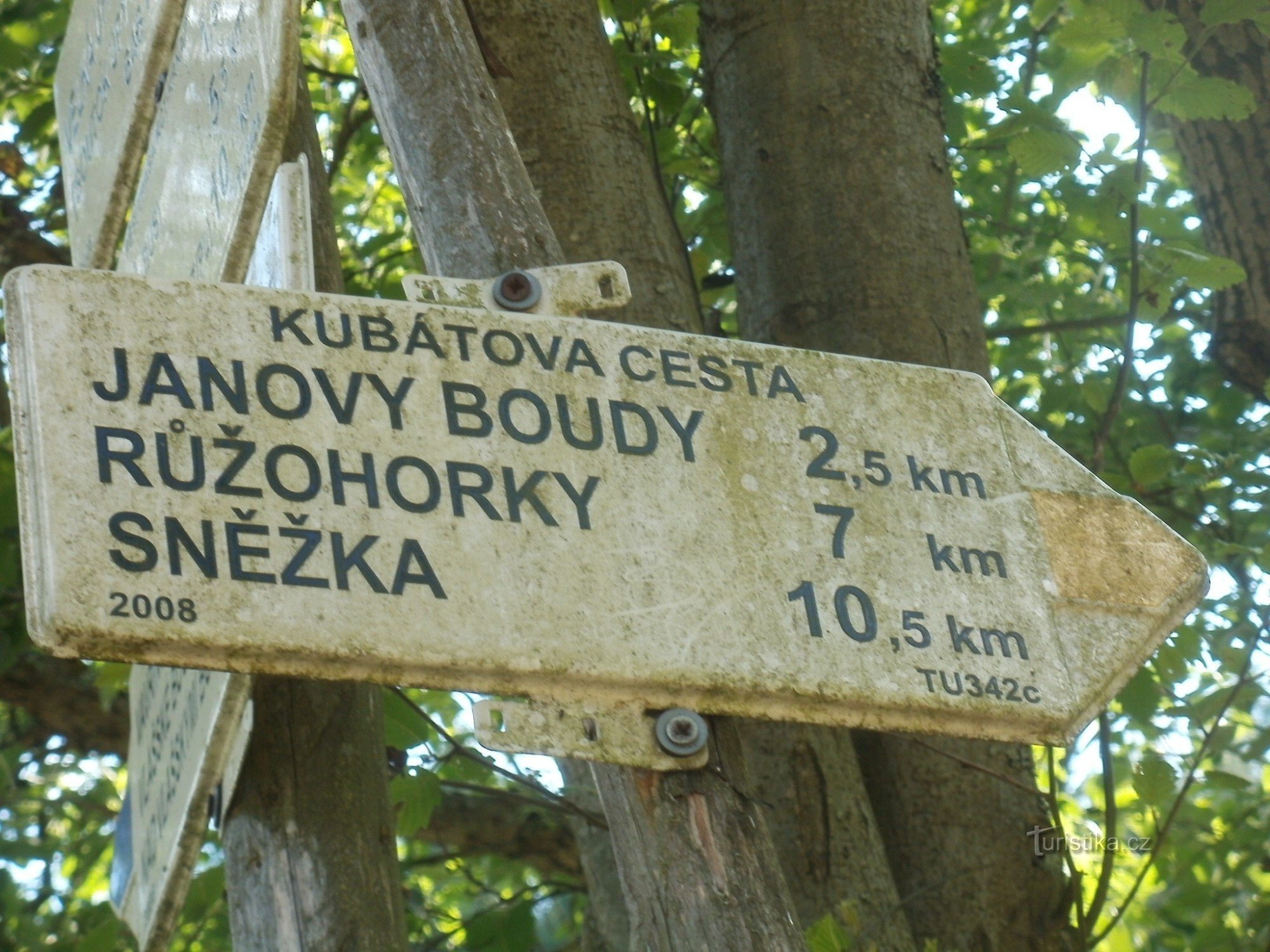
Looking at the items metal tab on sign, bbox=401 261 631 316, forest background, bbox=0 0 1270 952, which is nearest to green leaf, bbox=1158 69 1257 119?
forest background, bbox=0 0 1270 952

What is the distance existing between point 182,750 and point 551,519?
0.88 m

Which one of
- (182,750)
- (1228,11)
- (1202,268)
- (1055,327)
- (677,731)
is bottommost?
(677,731)

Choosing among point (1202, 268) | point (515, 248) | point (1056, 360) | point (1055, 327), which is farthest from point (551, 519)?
point (1056, 360)

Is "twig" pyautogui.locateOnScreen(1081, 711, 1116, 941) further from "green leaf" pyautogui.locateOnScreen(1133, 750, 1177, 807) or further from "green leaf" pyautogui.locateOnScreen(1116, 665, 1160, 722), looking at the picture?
"green leaf" pyautogui.locateOnScreen(1116, 665, 1160, 722)

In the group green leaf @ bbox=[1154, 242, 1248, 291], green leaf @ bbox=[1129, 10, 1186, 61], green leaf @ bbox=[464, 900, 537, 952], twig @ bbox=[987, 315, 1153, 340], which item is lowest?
green leaf @ bbox=[464, 900, 537, 952]

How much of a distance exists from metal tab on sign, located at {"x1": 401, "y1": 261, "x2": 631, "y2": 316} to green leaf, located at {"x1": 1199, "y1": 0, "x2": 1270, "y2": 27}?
165 cm

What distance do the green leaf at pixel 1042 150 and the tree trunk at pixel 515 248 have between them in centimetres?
127

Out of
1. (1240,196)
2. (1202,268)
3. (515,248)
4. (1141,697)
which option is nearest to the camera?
(515,248)

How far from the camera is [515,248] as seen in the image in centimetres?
173

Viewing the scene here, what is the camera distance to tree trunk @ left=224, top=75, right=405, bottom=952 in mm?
2098

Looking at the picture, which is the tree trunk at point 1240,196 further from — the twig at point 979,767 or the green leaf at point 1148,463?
the twig at point 979,767

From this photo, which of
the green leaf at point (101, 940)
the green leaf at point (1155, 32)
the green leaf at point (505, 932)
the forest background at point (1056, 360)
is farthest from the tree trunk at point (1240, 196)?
the green leaf at point (101, 940)

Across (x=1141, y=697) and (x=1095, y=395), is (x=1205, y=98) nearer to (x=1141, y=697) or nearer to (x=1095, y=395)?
(x=1095, y=395)

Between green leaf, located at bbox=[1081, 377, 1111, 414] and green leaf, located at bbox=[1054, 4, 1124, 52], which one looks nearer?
green leaf, located at bbox=[1054, 4, 1124, 52]
